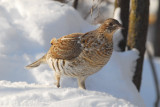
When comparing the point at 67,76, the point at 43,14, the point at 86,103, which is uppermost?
the point at 43,14

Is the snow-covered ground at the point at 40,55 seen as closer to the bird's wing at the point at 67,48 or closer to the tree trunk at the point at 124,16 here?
the tree trunk at the point at 124,16

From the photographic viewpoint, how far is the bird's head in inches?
174

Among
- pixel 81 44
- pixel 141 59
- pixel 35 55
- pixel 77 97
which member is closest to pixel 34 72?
pixel 35 55

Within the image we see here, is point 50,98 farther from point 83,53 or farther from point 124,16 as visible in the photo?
point 124,16

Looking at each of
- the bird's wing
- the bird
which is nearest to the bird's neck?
the bird

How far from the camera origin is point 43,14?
219 inches

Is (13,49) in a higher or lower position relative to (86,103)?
higher

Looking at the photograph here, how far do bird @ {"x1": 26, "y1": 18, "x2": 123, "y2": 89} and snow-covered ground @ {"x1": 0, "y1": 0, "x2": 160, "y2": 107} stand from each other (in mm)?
253

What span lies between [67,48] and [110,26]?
62 cm

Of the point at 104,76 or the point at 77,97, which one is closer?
the point at 77,97

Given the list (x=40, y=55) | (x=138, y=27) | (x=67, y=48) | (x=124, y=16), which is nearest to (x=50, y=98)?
(x=67, y=48)

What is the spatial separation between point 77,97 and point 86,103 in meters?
0.21

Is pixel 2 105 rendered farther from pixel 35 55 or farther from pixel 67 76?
pixel 35 55

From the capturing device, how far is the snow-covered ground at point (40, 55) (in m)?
4.15
